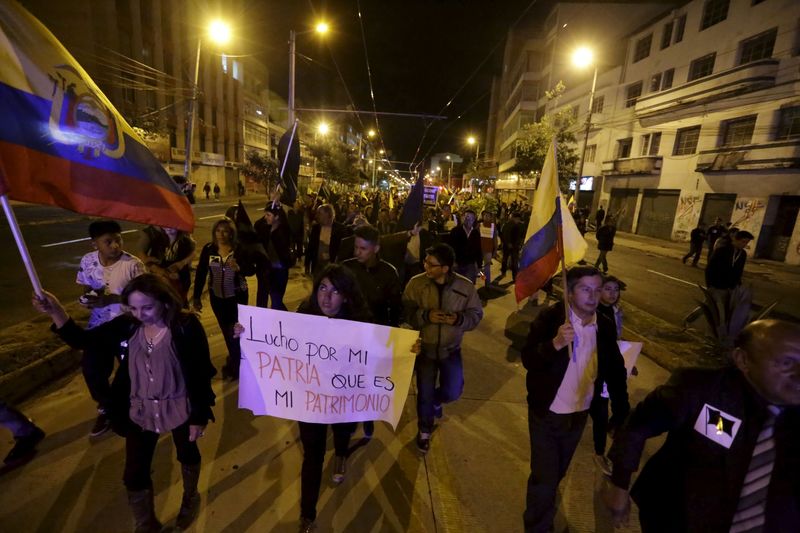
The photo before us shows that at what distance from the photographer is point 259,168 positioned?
46875 mm

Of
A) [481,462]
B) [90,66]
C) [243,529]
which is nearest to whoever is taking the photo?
[243,529]

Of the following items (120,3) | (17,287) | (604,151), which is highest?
(120,3)

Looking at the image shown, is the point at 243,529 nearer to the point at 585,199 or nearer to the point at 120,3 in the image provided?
the point at 585,199

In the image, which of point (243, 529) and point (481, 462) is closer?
point (243, 529)

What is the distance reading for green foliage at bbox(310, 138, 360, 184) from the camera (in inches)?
1544

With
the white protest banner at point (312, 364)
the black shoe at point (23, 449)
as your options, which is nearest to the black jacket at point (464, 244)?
the white protest banner at point (312, 364)

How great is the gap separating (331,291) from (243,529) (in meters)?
1.65

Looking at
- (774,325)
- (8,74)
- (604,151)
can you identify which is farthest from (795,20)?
(8,74)

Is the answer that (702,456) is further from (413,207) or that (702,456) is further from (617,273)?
(617,273)

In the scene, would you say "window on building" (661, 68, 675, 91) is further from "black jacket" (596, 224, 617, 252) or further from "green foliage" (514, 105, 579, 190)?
"black jacket" (596, 224, 617, 252)

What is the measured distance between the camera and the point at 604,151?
3089cm

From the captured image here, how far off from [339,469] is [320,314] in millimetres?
1290

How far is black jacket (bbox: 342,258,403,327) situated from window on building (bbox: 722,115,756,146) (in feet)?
81.8

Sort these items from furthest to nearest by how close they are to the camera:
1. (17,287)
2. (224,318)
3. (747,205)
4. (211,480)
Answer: (747,205) → (17,287) → (224,318) → (211,480)
